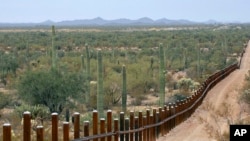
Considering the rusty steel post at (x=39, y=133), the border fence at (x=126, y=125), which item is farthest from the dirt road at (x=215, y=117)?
the rusty steel post at (x=39, y=133)

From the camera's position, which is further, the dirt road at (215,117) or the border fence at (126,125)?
the dirt road at (215,117)

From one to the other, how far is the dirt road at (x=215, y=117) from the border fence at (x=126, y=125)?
0.33 meters

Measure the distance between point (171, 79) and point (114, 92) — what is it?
1008 centimetres

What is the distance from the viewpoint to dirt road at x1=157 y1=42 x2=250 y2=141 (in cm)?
1739

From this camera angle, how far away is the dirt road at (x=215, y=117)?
685 inches

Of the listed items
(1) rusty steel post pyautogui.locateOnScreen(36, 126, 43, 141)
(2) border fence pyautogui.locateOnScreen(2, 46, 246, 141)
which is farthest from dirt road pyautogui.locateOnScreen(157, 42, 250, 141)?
(1) rusty steel post pyautogui.locateOnScreen(36, 126, 43, 141)

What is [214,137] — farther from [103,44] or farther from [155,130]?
[103,44]

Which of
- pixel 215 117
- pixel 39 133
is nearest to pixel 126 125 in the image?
pixel 39 133

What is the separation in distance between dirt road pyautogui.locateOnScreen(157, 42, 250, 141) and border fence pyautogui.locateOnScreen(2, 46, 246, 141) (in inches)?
13.1

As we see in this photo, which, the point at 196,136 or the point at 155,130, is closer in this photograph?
the point at 155,130

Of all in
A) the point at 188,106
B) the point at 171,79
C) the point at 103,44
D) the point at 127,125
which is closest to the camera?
the point at 127,125

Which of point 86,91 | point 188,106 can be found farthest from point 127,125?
point 86,91

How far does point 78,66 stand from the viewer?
45406 millimetres

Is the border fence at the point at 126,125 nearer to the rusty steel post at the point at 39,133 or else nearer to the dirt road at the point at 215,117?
the rusty steel post at the point at 39,133
